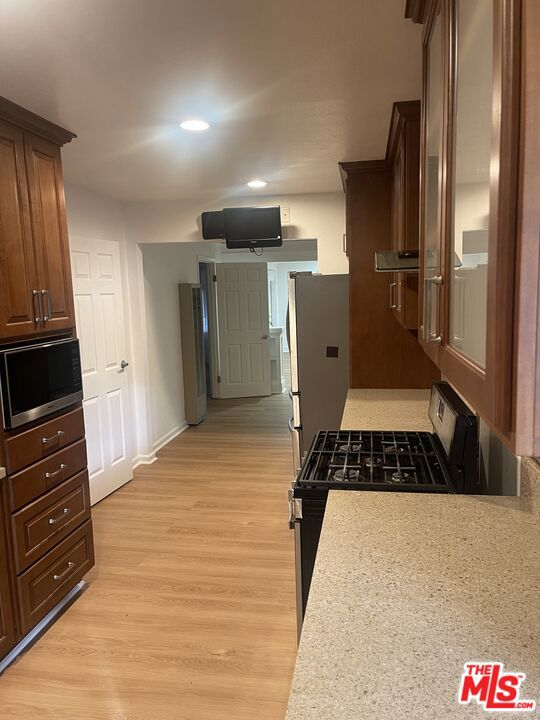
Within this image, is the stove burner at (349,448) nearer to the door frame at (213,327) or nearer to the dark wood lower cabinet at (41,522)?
the dark wood lower cabinet at (41,522)

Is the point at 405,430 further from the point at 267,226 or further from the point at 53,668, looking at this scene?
the point at 267,226

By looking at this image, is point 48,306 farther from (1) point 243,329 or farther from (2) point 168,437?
(1) point 243,329

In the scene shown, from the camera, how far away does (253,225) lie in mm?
4234

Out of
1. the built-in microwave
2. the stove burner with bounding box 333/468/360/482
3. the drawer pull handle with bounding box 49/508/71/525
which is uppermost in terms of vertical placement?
the built-in microwave

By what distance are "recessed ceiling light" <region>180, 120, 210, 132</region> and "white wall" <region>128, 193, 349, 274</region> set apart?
1915 millimetres

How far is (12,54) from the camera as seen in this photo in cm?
168

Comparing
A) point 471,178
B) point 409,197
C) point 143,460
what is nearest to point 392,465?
point 409,197

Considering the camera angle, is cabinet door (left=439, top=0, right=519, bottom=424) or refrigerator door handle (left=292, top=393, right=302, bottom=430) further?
refrigerator door handle (left=292, top=393, right=302, bottom=430)

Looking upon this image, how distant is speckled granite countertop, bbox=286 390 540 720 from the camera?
30.1 inches

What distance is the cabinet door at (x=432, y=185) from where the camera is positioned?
113 centimetres

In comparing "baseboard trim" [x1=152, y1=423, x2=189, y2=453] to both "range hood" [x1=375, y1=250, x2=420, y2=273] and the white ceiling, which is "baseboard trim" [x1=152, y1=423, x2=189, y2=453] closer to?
the white ceiling

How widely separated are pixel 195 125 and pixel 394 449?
1.68m

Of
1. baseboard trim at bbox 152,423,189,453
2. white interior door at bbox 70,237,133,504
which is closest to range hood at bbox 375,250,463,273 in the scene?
white interior door at bbox 70,237,133,504

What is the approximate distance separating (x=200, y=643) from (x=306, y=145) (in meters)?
2.55
